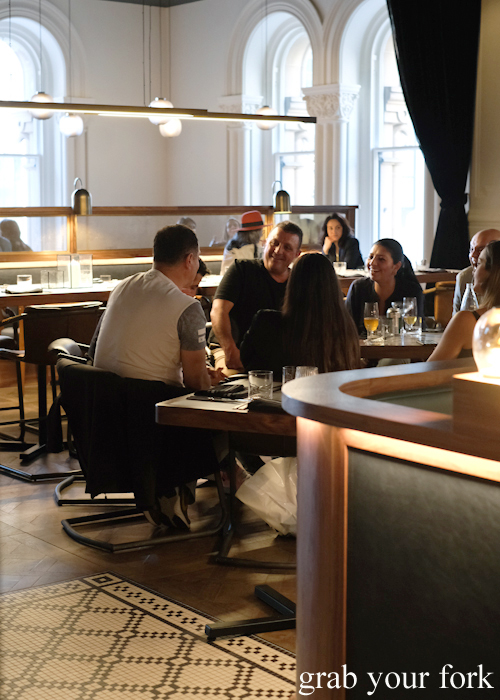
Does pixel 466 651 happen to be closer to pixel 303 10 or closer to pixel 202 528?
pixel 202 528

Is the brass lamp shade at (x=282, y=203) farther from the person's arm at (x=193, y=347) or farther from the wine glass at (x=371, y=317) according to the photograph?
the person's arm at (x=193, y=347)

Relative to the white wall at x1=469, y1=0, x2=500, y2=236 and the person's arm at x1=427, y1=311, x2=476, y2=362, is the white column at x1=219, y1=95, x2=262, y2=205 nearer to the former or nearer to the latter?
the white wall at x1=469, y1=0, x2=500, y2=236

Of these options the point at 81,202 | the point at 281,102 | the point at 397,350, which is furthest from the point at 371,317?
the point at 281,102

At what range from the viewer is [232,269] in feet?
15.7

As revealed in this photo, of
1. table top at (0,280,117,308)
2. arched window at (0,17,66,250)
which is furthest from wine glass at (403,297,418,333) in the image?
arched window at (0,17,66,250)

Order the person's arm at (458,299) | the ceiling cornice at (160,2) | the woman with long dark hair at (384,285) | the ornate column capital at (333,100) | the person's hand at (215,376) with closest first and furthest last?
1. the person's hand at (215,376)
2. the woman with long dark hair at (384,285)
3. the person's arm at (458,299)
4. the ornate column capital at (333,100)
5. the ceiling cornice at (160,2)

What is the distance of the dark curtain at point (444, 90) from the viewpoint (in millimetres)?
8297

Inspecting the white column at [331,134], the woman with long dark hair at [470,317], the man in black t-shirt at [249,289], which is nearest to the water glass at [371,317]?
the man in black t-shirt at [249,289]

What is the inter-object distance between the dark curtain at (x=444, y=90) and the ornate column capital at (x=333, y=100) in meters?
1.72

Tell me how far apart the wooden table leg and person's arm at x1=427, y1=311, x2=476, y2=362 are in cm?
133

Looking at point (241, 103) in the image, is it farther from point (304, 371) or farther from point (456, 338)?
point (304, 371)

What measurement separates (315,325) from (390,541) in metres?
1.71

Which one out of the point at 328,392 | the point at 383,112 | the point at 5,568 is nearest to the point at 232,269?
the point at 5,568

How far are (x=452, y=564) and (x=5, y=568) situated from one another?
2.14 meters
